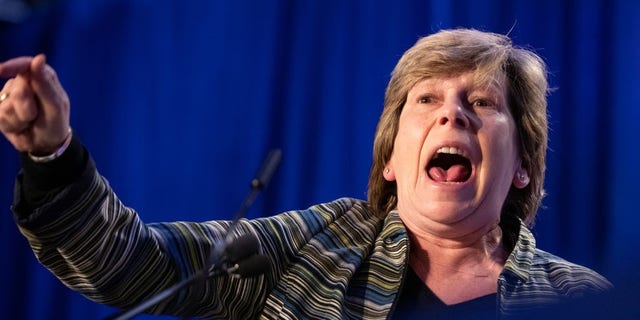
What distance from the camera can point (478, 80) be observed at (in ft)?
5.19

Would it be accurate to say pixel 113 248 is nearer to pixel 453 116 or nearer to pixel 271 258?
pixel 271 258

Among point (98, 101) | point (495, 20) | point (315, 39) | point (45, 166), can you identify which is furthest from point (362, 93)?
point (45, 166)

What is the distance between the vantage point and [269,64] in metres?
2.36

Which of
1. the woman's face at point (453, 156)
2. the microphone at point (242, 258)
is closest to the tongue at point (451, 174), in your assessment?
the woman's face at point (453, 156)

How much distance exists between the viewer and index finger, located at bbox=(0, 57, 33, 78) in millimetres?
903

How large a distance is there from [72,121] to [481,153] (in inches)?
49.6

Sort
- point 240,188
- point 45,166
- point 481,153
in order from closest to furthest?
point 45,166 < point 481,153 < point 240,188

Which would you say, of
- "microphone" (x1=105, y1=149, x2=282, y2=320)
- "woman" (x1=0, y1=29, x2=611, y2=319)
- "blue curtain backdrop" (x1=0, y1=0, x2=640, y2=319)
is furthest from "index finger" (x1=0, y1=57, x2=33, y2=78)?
"blue curtain backdrop" (x1=0, y1=0, x2=640, y2=319)

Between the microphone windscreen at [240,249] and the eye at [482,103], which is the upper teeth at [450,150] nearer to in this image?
the eye at [482,103]

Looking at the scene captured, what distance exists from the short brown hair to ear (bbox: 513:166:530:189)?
13 millimetres

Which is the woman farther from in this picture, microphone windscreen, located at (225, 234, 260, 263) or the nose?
microphone windscreen, located at (225, 234, 260, 263)

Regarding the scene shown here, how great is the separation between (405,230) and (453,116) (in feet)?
0.75

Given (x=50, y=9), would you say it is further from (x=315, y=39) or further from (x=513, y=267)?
(x=513, y=267)

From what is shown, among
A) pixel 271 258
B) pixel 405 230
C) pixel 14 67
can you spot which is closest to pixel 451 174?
pixel 405 230
